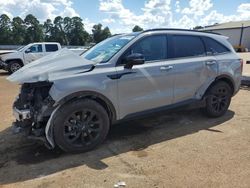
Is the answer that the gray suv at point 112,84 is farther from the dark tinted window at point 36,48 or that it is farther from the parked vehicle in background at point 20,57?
the dark tinted window at point 36,48

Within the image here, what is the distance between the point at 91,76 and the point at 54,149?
134 cm

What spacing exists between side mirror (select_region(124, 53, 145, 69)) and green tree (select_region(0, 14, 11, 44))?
219ft

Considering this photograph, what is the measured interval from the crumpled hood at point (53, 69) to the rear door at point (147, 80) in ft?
2.09

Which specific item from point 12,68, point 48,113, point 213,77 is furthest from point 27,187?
point 12,68

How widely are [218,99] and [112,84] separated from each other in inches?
107

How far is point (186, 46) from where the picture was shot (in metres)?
5.96

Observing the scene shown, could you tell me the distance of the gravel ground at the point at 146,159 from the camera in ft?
12.9

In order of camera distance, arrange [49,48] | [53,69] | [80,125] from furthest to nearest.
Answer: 1. [49,48]
2. [80,125]
3. [53,69]

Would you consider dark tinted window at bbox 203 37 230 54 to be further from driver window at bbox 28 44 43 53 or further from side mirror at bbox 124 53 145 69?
driver window at bbox 28 44 43 53

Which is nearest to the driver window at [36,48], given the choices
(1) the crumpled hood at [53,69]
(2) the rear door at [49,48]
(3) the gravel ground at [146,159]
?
(2) the rear door at [49,48]

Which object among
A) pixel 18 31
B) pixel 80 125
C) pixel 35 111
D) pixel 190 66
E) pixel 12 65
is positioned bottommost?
pixel 80 125

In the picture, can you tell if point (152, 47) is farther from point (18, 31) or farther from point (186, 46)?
point (18, 31)

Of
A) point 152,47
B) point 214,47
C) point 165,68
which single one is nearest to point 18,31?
point 214,47

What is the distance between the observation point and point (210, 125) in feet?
19.9
